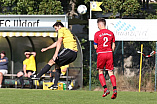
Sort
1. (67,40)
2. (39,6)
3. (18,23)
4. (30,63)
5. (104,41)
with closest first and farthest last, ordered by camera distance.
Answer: (104,41) < (67,40) < (18,23) < (30,63) < (39,6)

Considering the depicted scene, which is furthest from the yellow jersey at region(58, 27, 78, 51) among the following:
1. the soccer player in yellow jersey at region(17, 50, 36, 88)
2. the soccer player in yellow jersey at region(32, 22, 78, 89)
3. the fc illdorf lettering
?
the soccer player in yellow jersey at region(17, 50, 36, 88)

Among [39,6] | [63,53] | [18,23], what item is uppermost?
[39,6]

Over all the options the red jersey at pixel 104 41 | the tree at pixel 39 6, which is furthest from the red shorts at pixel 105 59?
the tree at pixel 39 6

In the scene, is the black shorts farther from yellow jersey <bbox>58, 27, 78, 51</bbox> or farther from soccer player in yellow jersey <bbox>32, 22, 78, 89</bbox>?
yellow jersey <bbox>58, 27, 78, 51</bbox>

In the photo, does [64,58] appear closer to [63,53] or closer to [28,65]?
[63,53]

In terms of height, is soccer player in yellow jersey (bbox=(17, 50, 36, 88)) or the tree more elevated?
the tree

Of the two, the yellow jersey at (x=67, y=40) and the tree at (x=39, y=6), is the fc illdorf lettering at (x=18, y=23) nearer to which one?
the tree at (x=39, y=6)

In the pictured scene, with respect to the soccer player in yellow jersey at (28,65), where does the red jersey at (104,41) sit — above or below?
above

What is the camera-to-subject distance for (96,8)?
1683 cm

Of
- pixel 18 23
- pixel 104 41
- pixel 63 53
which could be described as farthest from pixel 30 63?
pixel 104 41

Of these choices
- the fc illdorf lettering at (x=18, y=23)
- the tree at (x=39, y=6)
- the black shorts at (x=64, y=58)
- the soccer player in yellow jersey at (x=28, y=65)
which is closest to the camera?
the black shorts at (x=64, y=58)

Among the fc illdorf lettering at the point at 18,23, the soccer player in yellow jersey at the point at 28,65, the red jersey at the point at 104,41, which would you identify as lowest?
the soccer player in yellow jersey at the point at 28,65

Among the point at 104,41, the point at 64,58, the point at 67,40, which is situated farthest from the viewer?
the point at 67,40

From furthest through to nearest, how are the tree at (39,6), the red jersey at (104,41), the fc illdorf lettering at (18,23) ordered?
the tree at (39,6)
the fc illdorf lettering at (18,23)
the red jersey at (104,41)
